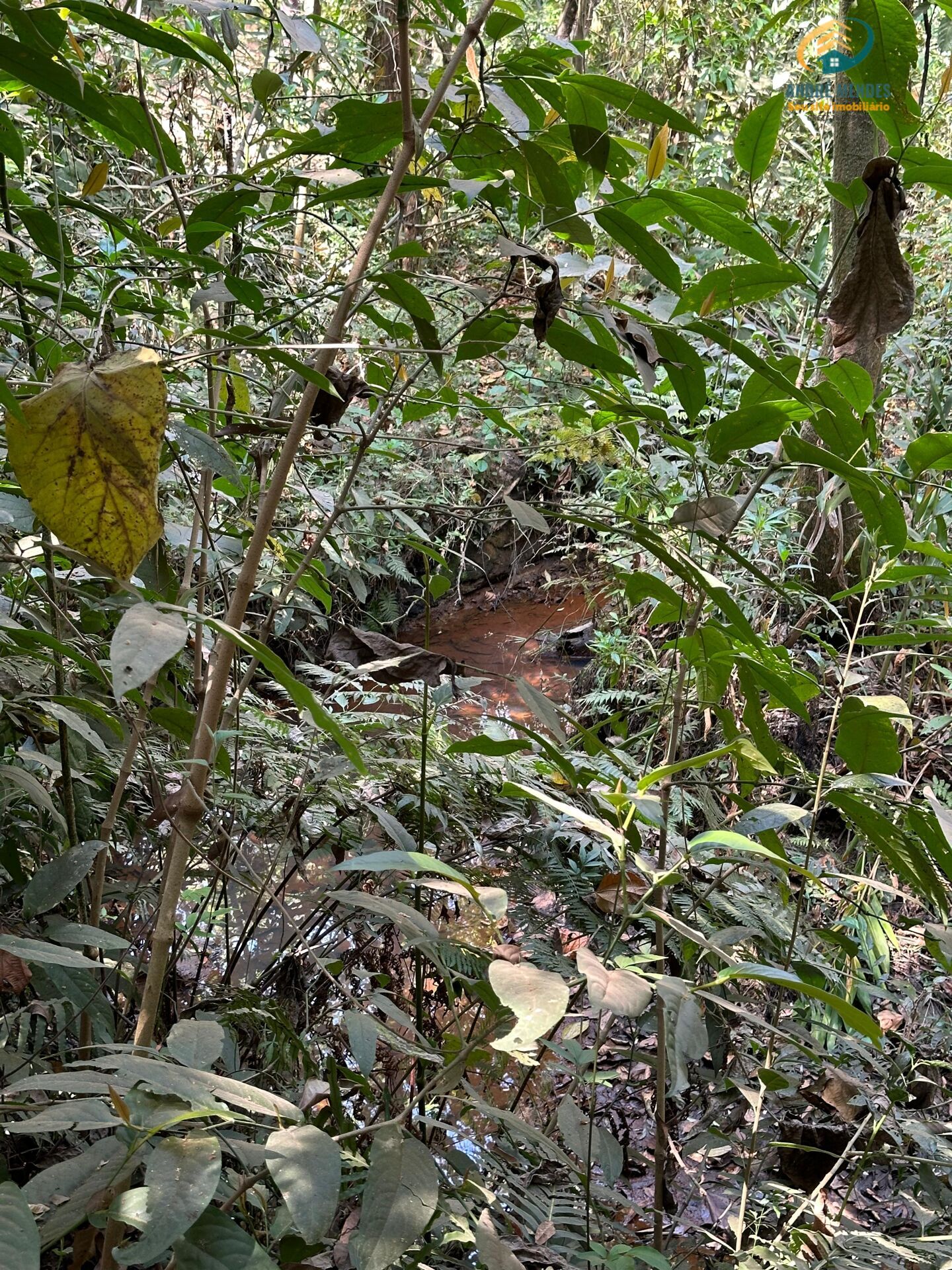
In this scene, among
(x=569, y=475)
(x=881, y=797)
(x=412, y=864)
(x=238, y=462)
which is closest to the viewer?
(x=412, y=864)

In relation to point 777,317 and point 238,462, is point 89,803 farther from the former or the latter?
point 777,317

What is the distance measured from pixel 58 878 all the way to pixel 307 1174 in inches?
15.5

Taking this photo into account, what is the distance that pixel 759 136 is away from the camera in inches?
38.2

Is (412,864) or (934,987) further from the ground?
(412,864)

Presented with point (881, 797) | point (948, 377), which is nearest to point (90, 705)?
point (881, 797)

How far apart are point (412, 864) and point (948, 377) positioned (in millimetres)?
3756

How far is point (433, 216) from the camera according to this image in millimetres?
5180

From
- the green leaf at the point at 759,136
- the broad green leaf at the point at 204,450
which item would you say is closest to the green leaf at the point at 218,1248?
the broad green leaf at the point at 204,450

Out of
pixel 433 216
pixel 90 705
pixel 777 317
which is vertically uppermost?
pixel 433 216

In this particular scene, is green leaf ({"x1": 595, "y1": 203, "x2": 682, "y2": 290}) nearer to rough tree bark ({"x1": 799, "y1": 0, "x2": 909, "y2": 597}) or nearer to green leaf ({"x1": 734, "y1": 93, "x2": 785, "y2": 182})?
Result: green leaf ({"x1": 734, "y1": 93, "x2": 785, "y2": 182})

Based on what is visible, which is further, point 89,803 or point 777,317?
point 777,317

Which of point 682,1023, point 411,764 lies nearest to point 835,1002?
point 682,1023

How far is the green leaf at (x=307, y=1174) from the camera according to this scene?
17.7 inches

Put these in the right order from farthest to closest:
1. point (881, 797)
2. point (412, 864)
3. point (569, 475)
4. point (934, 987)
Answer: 1. point (569, 475)
2. point (934, 987)
3. point (881, 797)
4. point (412, 864)
